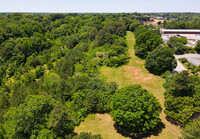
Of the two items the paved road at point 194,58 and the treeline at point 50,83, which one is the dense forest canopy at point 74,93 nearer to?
the treeline at point 50,83

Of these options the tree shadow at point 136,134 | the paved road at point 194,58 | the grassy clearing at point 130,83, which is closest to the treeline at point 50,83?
the grassy clearing at point 130,83

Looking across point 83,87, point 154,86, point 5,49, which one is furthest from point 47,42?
point 154,86

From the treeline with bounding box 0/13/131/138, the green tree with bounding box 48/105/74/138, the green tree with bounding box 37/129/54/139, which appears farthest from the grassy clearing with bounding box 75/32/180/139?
the green tree with bounding box 37/129/54/139

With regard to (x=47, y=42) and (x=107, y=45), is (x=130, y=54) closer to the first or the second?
(x=107, y=45)

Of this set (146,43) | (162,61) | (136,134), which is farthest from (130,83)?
(146,43)

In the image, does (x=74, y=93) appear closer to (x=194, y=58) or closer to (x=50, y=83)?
(x=50, y=83)

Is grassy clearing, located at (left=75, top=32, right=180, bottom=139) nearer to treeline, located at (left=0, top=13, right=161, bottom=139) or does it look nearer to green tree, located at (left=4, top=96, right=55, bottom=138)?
treeline, located at (left=0, top=13, right=161, bottom=139)
